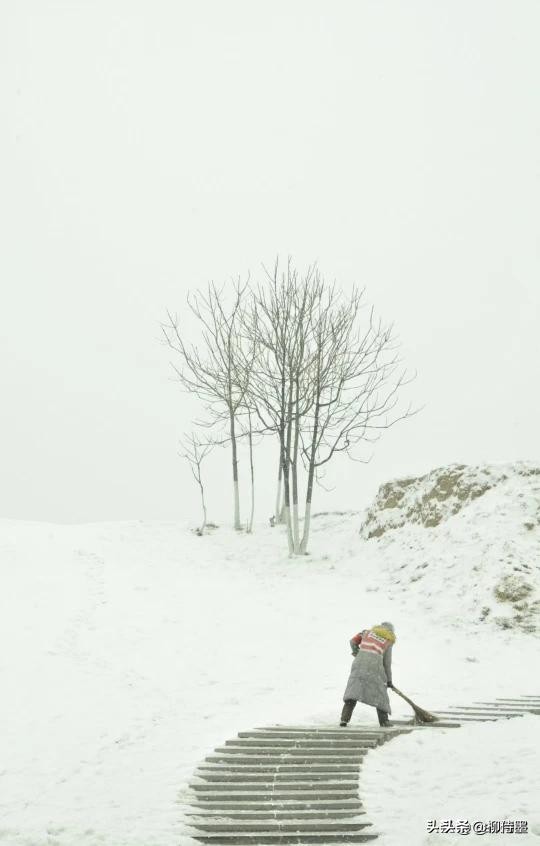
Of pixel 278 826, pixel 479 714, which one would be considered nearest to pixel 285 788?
pixel 278 826

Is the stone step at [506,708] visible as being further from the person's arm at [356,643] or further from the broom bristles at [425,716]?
the person's arm at [356,643]

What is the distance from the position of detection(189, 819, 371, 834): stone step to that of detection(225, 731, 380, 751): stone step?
2.11 meters

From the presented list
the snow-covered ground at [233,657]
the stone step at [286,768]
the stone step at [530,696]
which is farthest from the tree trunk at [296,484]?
the stone step at [286,768]

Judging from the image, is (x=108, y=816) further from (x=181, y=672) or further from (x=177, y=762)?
(x=181, y=672)

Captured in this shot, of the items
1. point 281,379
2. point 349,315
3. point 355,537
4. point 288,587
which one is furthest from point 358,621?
point 349,315

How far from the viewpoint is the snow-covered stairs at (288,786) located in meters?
5.95

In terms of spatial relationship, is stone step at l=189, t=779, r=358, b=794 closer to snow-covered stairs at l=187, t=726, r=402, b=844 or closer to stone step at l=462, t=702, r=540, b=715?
snow-covered stairs at l=187, t=726, r=402, b=844

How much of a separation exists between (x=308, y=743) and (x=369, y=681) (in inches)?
55.0

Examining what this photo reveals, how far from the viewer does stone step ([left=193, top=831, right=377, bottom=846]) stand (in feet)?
18.9

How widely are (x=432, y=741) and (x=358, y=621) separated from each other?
24.9 ft

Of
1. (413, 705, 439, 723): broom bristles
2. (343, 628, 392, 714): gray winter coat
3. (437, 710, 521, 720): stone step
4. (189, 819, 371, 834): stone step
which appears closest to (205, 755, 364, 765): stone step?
(343, 628, 392, 714): gray winter coat

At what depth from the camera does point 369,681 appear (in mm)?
9242

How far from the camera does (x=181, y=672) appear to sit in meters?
12.9

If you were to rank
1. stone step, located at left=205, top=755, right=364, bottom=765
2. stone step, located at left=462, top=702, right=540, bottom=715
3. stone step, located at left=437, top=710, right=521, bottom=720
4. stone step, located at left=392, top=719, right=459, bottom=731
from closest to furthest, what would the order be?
stone step, located at left=205, top=755, right=364, bottom=765
stone step, located at left=392, top=719, right=459, bottom=731
stone step, located at left=437, top=710, right=521, bottom=720
stone step, located at left=462, top=702, right=540, bottom=715
